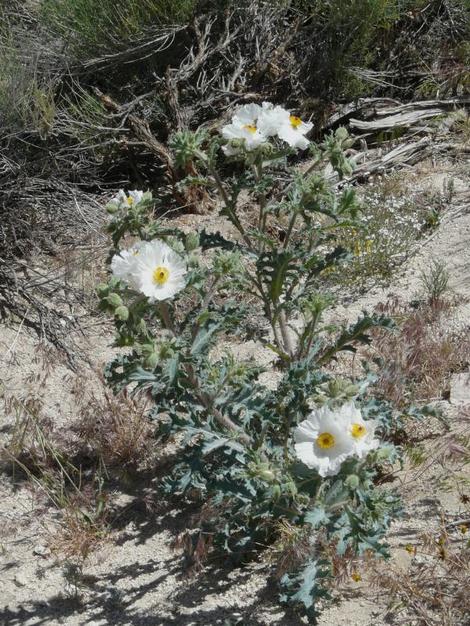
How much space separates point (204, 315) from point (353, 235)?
2701 millimetres

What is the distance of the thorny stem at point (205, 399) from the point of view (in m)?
2.79

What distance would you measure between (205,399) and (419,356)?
1.51m

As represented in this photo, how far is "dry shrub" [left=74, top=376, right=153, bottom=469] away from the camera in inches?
150

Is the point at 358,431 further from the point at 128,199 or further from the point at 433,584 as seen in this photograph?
the point at 128,199

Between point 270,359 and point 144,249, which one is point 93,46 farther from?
point 144,249

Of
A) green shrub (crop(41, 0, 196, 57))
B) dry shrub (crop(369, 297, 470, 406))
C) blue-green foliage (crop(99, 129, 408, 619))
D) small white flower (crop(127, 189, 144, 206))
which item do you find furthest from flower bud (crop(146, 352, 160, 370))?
green shrub (crop(41, 0, 196, 57))

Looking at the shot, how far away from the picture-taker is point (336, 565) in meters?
2.93

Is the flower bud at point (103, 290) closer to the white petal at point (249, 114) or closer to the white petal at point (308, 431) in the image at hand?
the white petal at point (308, 431)

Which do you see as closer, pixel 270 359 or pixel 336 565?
pixel 336 565

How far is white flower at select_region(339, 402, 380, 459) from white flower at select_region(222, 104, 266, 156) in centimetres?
103

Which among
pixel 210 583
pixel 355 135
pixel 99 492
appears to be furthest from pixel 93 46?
pixel 210 583

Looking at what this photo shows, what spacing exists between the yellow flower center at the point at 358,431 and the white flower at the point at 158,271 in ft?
2.20

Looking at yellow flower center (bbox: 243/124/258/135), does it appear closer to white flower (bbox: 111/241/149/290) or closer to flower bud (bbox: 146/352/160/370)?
white flower (bbox: 111/241/149/290)

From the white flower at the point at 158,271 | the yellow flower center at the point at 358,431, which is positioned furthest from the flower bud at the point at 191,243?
the yellow flower center at the point at 358,431
